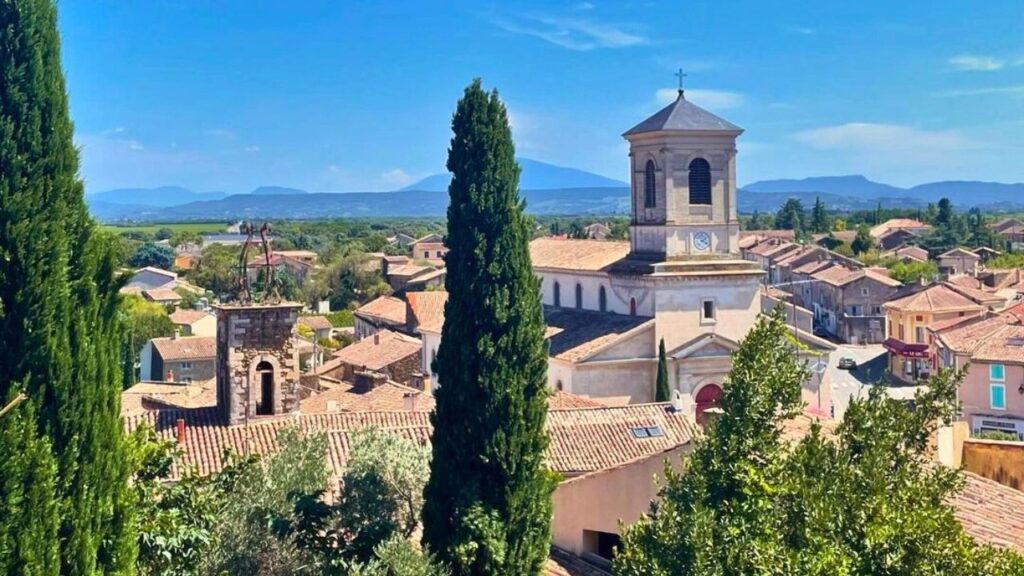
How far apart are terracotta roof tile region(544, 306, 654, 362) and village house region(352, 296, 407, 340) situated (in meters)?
22.3

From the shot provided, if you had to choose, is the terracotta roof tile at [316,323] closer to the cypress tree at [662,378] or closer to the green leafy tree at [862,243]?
the cypress tree at [662,378]

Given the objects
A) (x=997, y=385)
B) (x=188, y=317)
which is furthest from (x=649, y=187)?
(x=188, y=317)

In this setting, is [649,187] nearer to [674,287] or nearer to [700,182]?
[700,182]

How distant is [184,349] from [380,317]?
46.6ft

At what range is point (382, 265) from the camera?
10662 cm

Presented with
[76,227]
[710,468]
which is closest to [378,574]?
[710,468]

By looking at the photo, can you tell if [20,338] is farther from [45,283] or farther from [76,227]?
[76,227]

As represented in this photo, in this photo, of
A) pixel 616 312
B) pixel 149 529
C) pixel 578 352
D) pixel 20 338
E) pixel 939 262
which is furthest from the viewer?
pixel 939 262

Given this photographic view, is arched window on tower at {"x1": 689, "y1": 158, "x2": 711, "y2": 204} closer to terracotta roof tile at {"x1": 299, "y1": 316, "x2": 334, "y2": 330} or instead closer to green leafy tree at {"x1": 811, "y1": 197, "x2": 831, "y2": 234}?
terracotta roof tile at {"x1": 299, "y1": 316, "x2": 334, "y2": 330}

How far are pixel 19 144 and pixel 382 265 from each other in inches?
3848

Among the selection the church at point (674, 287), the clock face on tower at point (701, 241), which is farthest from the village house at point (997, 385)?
the clock face on tower at point (701, 241)

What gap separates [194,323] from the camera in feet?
222

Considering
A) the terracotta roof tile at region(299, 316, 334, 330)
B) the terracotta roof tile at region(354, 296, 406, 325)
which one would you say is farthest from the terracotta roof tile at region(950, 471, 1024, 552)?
the terracotta roof tile at region(299, 316, 334, 330)

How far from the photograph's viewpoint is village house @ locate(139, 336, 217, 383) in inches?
2110
